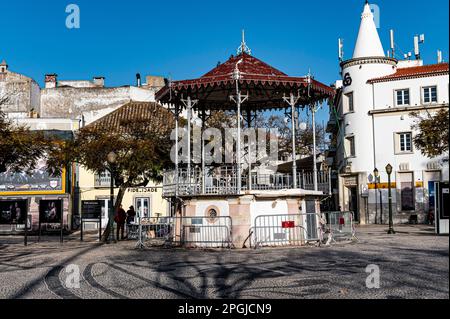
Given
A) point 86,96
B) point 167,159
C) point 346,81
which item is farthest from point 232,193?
point 86,96

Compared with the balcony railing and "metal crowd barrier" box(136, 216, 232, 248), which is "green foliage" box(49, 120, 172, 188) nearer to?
the balcony railing

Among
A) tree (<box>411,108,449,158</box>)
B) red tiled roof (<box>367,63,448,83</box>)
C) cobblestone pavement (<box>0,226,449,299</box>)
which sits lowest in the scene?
cobblestone pavement (<box>0,226,449,299</box>)

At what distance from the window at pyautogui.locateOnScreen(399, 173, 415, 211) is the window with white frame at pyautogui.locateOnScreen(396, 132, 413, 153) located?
1656 mm

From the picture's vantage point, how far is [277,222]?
715 inches

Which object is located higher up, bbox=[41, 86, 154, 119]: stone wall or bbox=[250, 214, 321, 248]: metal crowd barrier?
bbox=[41, 86, 154, 119]: stone wall

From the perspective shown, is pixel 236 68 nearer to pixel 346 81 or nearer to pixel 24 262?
pixel 24 262

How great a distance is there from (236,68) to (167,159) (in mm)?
9614

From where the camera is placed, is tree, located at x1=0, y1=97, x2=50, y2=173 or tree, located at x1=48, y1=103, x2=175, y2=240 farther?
tree, located at x1=48, y1=103, x2=175, y2=240

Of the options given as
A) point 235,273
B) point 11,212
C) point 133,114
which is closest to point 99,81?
point 133,114

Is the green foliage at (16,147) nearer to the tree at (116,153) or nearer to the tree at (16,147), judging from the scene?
the tree at (16,147)

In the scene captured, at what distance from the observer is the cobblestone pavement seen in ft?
31.3

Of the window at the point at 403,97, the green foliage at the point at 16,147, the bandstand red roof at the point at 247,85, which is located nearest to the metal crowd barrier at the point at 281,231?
the bandstand red roof at the point at 247,85

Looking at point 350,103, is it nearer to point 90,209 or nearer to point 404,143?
point 404,143

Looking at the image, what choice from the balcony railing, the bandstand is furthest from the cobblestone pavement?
the balcony railing
